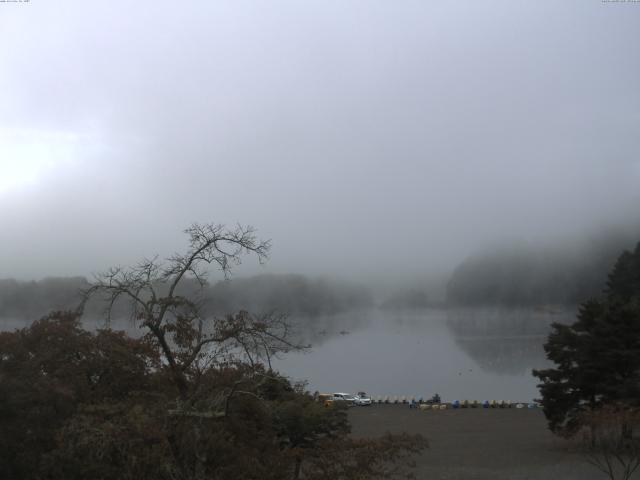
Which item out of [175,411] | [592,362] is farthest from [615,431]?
[175,411]

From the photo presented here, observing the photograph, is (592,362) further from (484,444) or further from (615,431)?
(484,444)

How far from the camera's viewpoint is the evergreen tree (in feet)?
78.4

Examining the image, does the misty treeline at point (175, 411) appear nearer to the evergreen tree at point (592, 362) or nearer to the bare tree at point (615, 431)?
the bare tree at point (615, 431)

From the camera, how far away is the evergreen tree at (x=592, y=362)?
23.9m

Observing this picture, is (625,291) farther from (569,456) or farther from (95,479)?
(95,479)

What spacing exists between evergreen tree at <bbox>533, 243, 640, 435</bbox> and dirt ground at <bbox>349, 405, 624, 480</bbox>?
1.55 m

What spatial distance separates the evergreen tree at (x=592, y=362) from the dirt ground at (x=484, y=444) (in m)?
1.55

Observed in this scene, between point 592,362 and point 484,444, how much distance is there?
719 centimetres

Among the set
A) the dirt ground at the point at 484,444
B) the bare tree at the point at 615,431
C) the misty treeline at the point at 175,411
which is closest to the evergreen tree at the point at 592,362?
the dirt ground at the point at 484,444

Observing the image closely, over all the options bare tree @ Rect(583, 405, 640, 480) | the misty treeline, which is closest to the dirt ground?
bare tree @ Rect(583, 405, 640, 480)

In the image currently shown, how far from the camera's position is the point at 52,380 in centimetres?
1212

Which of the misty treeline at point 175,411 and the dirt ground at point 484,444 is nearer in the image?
the misty treeline at point 175,411

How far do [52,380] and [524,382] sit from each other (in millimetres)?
64481

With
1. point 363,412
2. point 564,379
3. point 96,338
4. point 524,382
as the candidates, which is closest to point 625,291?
point 524,382
